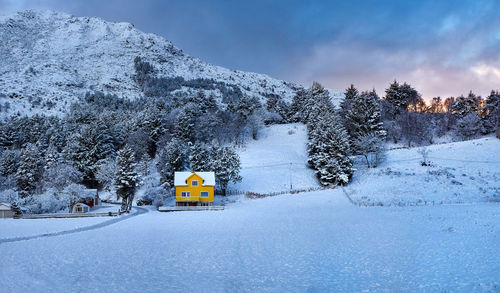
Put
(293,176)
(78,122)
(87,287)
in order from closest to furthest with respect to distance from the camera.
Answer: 1. (87,287)
2. (293,176)
3. (78,122)

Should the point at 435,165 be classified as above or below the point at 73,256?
above

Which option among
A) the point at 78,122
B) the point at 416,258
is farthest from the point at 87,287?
the point at 78,122

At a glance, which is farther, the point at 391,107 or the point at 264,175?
the point at 391,107

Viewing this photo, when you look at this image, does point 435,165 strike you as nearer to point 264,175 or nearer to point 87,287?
point 264,175

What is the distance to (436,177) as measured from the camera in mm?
40906

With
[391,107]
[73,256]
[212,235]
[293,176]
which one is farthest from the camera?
[391,107]

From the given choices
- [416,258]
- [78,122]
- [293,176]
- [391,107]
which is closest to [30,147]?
[78,122]

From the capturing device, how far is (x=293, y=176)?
5197 centimetres

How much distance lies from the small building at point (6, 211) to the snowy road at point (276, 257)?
77.1 feet

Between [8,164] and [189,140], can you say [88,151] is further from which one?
[189,140]

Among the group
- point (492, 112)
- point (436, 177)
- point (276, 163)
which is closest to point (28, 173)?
point (276, 163)

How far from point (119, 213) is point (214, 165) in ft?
56.8

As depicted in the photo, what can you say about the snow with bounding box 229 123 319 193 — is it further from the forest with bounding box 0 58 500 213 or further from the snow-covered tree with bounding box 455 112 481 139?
the snow-covered tree with bounding box 455 112 481 139

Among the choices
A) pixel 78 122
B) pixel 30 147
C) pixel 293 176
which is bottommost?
pixel 293 176
